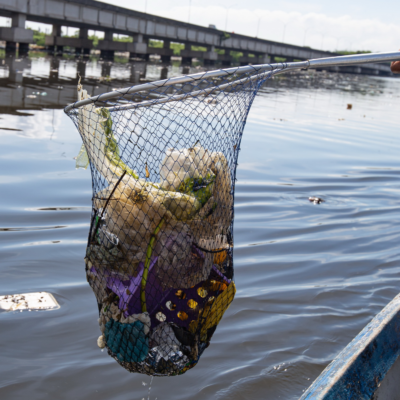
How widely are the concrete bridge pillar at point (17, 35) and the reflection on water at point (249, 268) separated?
2470 centimetres

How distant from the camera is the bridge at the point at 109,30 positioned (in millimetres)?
31172

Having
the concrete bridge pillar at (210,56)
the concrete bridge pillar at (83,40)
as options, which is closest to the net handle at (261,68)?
the concrete bridge pillar at (83,40)

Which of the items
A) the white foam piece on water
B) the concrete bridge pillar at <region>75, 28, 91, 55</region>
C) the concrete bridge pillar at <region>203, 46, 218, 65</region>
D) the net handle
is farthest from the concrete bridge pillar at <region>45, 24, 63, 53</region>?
the net handle

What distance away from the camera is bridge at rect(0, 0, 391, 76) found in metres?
31.2

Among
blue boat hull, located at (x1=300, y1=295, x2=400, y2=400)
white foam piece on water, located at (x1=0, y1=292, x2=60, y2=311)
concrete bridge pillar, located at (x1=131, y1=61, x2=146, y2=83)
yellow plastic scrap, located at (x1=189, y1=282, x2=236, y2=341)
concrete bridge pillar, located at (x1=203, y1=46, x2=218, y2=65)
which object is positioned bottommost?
white foam piece on water, located at (x1=0, y1=292, x2=60, y2=311)

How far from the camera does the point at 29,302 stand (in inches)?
127

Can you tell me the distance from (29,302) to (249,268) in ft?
6.18

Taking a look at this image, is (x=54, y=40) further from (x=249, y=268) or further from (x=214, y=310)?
(x=214, y=310)

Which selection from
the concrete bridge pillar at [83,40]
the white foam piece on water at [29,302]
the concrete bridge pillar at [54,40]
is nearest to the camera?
the white foam piece on water at [29,302]

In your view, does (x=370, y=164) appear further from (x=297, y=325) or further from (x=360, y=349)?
(x=360, y=349)

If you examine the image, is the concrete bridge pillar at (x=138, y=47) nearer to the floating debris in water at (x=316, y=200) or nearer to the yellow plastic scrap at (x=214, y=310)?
the floating debris in water at (x=316, y=200)

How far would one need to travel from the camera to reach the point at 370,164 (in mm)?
8367

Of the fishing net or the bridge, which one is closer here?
the fishing net

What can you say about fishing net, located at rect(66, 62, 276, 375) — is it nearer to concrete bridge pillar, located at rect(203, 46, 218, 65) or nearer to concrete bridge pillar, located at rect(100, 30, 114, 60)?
concrete bridge pillar, located at rect(100, 30, 114, 60)
